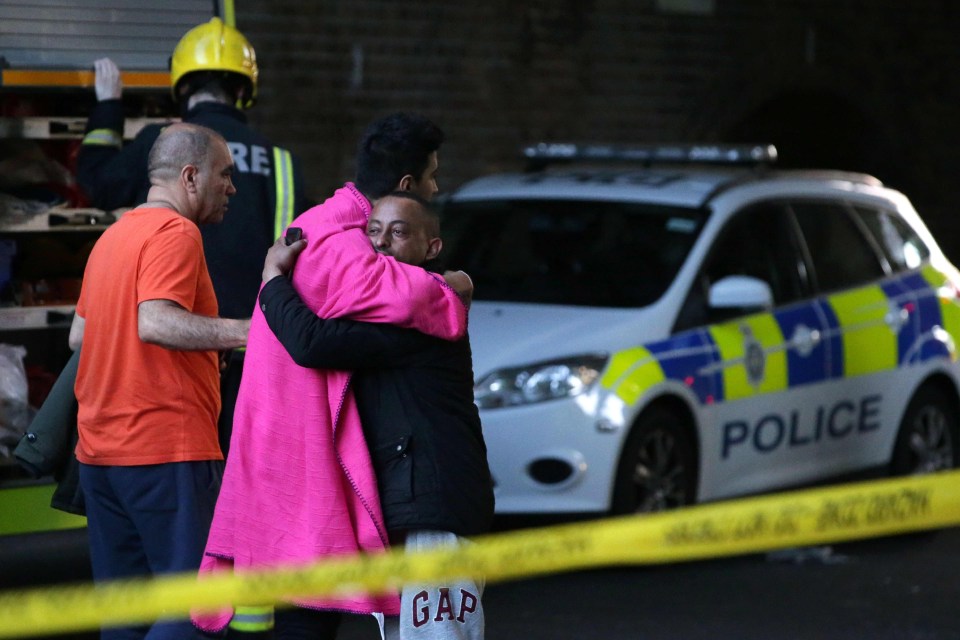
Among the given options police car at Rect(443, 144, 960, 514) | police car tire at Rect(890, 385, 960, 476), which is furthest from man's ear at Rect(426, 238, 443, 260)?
police car tire at Rect(890, 385, 960, 476)

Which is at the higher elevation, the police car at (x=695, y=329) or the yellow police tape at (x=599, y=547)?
the police car at (x=695, y=329)

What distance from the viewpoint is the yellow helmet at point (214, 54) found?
5.54 m

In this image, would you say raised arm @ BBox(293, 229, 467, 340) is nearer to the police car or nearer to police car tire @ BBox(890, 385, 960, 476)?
the police car

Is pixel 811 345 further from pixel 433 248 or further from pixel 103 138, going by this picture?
pixel 433 248

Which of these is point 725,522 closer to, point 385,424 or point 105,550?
point 385,424

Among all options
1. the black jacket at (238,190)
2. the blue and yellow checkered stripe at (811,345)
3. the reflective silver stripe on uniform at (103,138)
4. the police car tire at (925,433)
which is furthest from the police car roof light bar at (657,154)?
the reflective silver stripe on uniform at (103,138)

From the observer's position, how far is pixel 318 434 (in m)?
3.67

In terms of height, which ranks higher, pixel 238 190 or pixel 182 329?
pixel 238 190

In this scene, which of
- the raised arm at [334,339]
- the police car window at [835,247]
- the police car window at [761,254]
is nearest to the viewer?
the raised arm at [334,339]

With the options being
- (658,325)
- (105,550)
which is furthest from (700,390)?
(105,550)

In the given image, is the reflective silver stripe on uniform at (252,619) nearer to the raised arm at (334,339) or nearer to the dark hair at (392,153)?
the raised arm at (334,339)

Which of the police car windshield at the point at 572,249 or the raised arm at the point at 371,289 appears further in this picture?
the police car windshield at the point at 572,249

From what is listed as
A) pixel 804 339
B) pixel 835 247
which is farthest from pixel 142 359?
pixel 835 247

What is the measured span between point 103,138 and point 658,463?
282 centimetres
